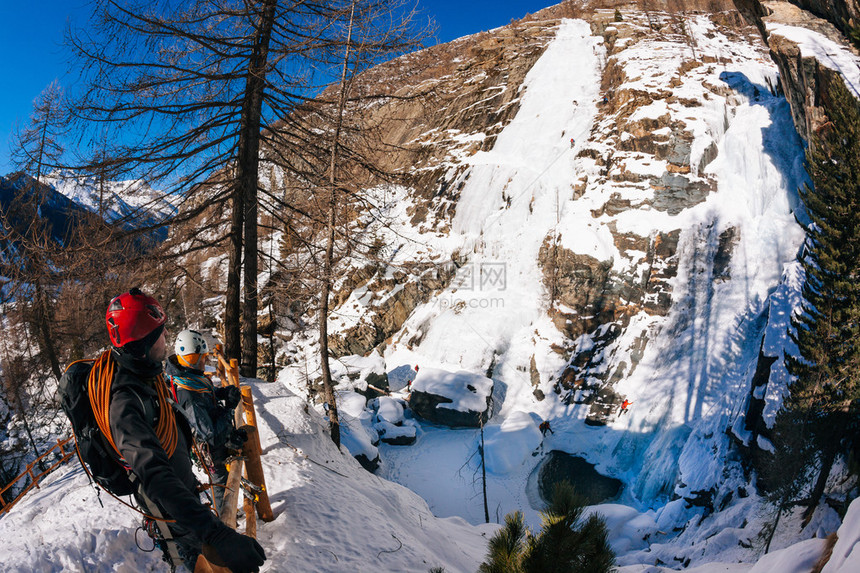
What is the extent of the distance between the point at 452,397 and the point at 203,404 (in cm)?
1934

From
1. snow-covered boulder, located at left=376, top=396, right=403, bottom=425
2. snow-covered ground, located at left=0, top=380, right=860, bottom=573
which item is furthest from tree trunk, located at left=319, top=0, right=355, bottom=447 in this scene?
snow-covered boulder, located at left=376, top=396, right=403, bottom=425

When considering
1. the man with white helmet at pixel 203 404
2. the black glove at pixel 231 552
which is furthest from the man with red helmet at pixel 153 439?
the man with white helmet at pixel 203 404

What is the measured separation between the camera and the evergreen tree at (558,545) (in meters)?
2.92

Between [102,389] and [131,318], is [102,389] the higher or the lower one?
the lower one

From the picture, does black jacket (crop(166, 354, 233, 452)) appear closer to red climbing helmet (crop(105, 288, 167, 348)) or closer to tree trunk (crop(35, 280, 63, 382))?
red climbing helmet (crop(105, 288, 167, 348))

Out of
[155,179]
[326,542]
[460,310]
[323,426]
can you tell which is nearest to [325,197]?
[155,179]

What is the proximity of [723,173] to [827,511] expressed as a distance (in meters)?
19.7

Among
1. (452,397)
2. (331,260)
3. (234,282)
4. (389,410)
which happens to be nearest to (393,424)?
(389,410)

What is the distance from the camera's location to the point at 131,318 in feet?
6.93

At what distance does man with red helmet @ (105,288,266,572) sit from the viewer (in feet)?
5.54

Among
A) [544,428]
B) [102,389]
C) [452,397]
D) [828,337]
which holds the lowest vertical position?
[544,428]

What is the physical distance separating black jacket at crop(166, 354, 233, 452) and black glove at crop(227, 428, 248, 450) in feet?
0.37

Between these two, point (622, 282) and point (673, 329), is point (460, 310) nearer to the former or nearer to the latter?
point (622, 282)

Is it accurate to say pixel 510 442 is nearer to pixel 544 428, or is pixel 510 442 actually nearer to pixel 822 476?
pixel 544 428
